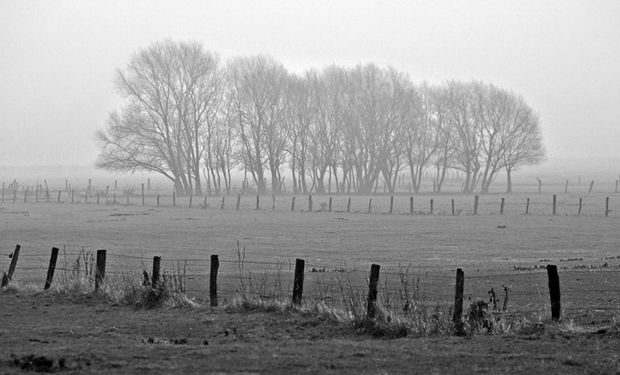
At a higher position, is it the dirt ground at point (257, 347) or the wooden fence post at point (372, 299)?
the wooden fence post at point (372, 299)

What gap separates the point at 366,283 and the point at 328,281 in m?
1.47

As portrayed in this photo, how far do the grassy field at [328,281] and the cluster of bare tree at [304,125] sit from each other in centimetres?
5065

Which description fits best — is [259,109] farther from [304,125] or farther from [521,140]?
[521,140]

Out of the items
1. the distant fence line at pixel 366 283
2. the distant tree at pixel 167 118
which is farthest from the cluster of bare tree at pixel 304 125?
the distant fence line at pixel 366 283

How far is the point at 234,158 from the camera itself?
383ft

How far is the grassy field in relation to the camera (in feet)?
41.4

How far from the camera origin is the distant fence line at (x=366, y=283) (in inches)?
641

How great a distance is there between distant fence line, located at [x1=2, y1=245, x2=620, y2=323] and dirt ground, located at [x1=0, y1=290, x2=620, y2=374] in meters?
0.93

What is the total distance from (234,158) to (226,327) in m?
101

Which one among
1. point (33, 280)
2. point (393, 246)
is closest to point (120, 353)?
point (33, 280)

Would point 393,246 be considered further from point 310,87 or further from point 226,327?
point 310,87

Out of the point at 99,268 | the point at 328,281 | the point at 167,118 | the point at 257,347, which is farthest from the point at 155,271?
the point at 167,118

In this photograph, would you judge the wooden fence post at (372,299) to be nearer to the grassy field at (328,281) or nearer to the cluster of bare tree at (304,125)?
the grassy field at (328,281)

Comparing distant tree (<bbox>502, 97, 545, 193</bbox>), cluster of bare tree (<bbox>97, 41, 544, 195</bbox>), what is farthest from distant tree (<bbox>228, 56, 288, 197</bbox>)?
distant tree (<bbox>502, 97, 545, 193</bbox>)
